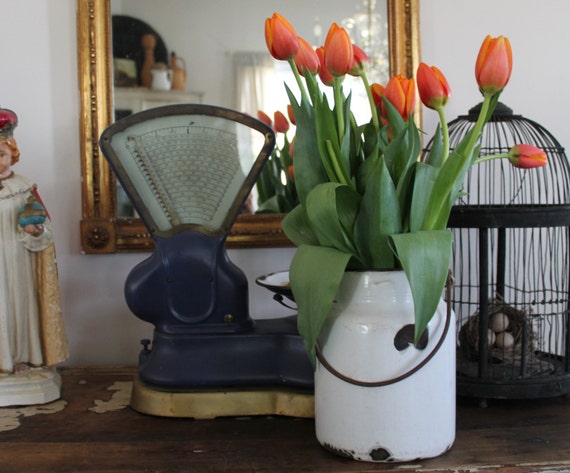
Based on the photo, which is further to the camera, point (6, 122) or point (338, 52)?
point (6, 122)

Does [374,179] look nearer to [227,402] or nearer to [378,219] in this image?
[378,219]

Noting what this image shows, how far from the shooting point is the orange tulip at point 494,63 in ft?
2.71

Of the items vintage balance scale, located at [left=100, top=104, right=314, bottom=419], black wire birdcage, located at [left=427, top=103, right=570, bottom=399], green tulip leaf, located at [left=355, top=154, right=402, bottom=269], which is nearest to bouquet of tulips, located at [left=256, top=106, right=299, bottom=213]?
vintage balance scale, located at [left=100, top=104, right=314, bottom=419]

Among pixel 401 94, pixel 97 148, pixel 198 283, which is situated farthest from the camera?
pixel 97 148

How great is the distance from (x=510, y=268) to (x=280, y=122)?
0.51 meters

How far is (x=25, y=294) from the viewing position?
1074 millimetres

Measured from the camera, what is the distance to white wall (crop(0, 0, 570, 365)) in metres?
1.27

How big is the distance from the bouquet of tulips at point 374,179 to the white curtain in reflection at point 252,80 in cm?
36

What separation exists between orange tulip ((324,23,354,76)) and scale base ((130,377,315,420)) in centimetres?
44

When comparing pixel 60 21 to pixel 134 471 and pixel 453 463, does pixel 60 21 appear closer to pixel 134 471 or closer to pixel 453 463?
pixel 134 471

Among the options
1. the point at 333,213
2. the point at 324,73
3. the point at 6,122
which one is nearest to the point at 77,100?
the point at 6,122

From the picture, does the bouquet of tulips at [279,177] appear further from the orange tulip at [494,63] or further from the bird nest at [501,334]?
the orange tulip at [494,63]

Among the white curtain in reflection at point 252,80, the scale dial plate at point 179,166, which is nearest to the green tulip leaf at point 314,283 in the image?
the scale dial plate at point 179,166

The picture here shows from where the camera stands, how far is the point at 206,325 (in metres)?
1.05
